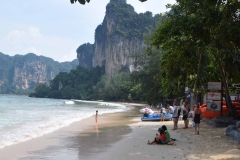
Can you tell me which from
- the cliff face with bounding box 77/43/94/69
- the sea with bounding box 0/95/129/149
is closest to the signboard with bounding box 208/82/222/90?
the sea with bounding box 0/95/129/149

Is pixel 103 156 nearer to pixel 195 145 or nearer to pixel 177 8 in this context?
pixel 195 145

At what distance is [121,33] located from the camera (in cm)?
12506

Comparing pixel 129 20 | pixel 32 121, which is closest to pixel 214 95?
pixel 32 121

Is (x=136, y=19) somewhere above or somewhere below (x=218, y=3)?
above

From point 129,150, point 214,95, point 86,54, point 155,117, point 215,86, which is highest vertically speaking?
point 86,54

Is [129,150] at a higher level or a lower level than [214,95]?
lower

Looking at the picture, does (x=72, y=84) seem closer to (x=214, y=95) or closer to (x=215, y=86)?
(x=214, y=95)

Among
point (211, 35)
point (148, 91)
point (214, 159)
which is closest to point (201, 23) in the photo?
point (211, 35)

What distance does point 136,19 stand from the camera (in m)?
128

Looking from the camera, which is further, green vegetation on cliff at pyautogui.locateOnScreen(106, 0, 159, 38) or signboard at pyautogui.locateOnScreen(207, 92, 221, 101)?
green vegetation on cliff at pyautogui.locateOnScreen(106, 0, 159, 38)

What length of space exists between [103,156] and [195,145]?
3.16m

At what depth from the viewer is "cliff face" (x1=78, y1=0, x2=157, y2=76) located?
4791 inches

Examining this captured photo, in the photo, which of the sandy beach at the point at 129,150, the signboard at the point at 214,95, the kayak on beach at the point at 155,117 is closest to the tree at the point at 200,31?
the signboard at the point at 214,95

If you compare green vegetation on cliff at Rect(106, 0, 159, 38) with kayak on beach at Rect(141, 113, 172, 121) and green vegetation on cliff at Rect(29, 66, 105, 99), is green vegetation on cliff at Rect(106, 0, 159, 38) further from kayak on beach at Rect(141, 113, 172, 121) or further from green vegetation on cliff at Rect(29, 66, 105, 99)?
kayak on beach at Rect(141, 113, 172, 121)
